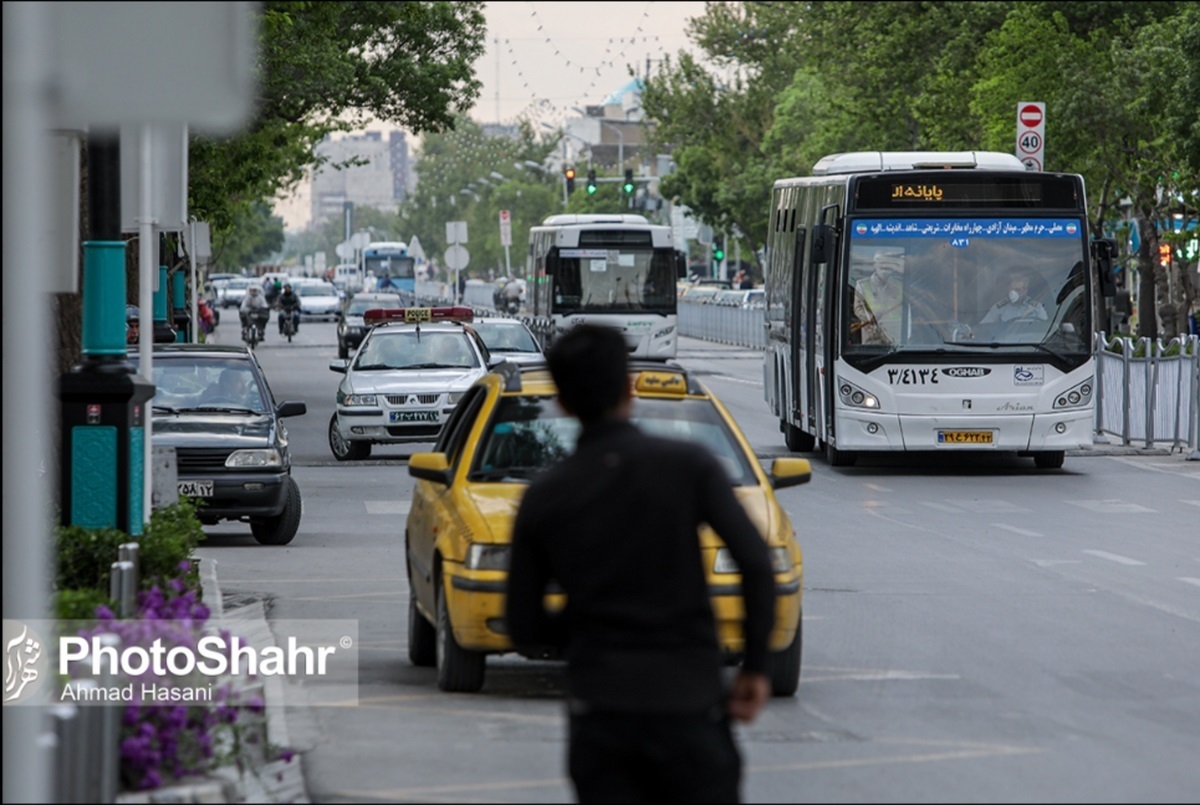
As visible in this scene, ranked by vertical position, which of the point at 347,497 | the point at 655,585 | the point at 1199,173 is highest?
the point at 1199,173

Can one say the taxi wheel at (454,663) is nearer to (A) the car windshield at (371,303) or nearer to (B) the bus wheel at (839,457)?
(B) the bus wheel at (839,457)

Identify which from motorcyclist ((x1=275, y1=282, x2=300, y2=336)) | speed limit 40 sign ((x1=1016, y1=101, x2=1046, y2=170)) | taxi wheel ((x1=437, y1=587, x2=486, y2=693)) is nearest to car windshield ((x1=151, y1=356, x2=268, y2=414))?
taxi wheel ((x1=437, y1=587, x2=486, y2=693))

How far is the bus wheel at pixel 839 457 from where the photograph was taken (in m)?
24.3

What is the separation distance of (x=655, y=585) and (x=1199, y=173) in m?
33.6

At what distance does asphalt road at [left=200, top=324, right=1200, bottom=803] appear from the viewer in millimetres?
8305

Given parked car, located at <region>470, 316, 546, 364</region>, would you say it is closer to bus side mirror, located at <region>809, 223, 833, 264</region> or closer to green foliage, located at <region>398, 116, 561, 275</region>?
bus side mirror, located at <region>809, 223, 833, 264</region>

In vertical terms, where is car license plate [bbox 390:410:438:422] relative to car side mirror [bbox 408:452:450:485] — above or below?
below

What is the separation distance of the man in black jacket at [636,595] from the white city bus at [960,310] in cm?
1813

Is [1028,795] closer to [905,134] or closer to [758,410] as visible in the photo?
[758,410]

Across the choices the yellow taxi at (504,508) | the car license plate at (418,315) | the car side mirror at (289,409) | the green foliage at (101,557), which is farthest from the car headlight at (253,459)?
the car license plate at (418,315)

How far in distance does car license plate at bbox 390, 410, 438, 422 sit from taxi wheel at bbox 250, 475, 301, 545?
7.73m

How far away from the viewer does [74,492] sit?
11.2 meters

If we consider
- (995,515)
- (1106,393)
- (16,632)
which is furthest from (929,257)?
(16,632)

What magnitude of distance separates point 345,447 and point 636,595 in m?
21.3
